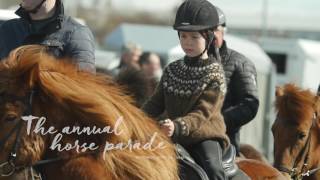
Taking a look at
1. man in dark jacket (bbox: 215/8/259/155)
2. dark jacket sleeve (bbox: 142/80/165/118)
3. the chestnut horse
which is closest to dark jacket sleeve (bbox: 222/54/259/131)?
man in dark jacket (bbox: 215/8/259/155)

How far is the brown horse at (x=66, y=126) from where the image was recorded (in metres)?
4.71

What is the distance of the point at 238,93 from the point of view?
7910 mm

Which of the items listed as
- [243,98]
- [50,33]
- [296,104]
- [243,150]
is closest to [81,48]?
[50,33]

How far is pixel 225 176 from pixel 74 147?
152 cm

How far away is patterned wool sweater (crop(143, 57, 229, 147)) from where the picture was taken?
5650 mm

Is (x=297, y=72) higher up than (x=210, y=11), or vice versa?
(x=210, y=11)

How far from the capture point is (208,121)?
18.8 feet

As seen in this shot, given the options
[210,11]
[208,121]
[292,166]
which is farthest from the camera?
[292,166]

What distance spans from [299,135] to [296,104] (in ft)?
1.00

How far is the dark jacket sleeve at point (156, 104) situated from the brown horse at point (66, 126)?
1.28 metres

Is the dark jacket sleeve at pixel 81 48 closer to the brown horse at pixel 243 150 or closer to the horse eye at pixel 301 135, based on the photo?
the brown horse at pixel 243 150

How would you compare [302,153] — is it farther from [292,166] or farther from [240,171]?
[240,171]

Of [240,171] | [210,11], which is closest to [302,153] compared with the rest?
Result: [240,171]

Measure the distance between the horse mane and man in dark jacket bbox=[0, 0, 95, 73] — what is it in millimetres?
2913
